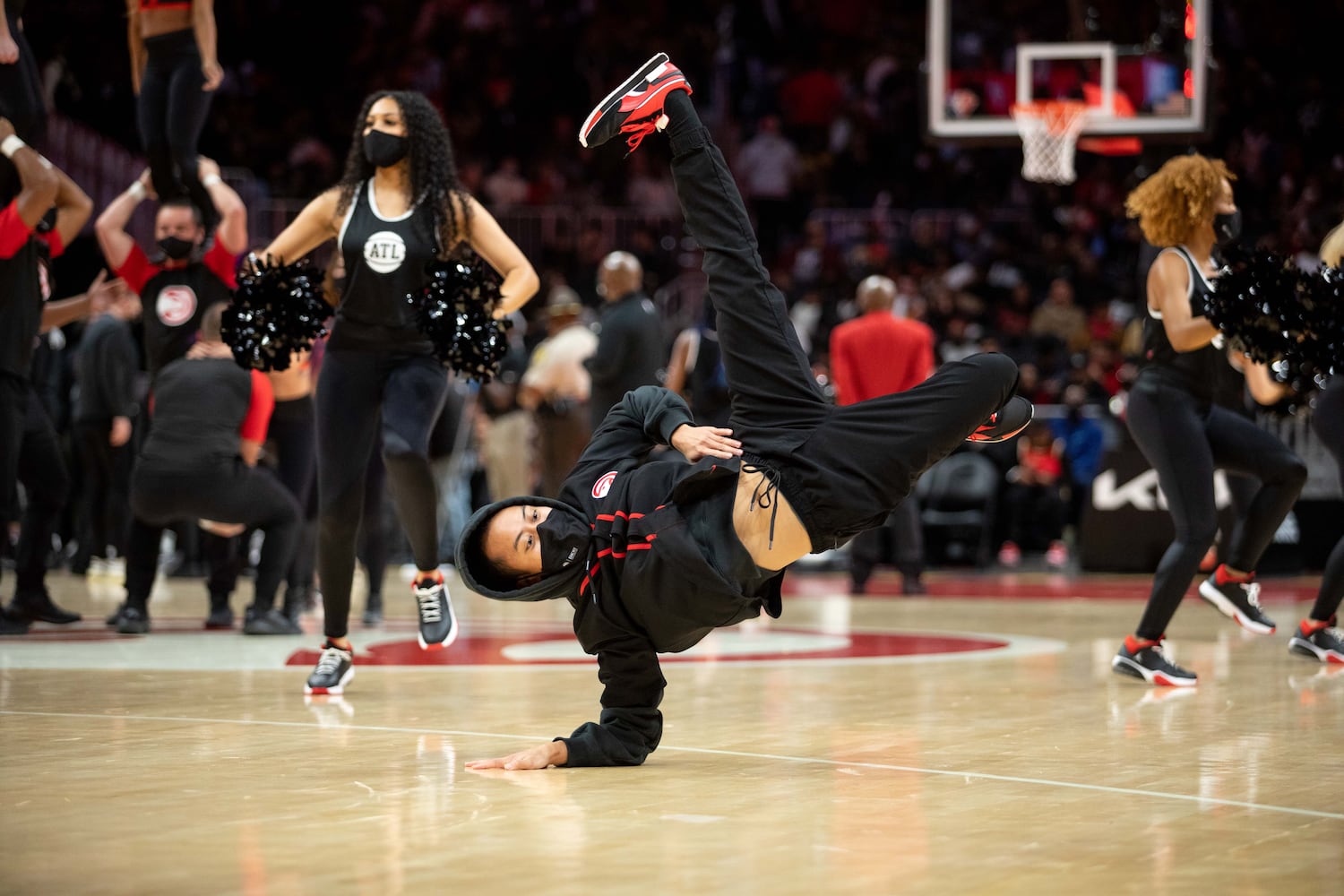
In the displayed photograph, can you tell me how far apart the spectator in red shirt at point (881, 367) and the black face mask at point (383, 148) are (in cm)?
555

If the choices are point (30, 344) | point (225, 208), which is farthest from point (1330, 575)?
point (30, 344)

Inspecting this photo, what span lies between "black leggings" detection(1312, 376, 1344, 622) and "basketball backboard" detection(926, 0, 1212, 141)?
536 cm

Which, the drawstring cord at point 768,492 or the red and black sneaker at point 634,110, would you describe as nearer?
the drawstring cord at point 768,492

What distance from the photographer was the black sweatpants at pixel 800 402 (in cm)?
376

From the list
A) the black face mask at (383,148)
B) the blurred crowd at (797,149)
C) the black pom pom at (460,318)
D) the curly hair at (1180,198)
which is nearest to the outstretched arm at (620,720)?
the black pom pom at (460,318)

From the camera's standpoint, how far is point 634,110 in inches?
166

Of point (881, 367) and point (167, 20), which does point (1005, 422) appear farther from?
point (881, 367)

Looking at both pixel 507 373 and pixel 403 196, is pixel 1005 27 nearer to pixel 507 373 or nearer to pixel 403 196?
pixel 507 373

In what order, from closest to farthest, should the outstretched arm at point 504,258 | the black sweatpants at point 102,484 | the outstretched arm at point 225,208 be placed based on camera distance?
1. the outstretched arm at point 504,258
2. the outstretched arm at point 225,208
3. the black sweatpants at point 102,484

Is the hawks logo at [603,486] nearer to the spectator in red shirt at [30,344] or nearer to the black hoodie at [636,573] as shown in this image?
the black hoodie at [636,573]

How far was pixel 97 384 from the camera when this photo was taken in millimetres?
11008

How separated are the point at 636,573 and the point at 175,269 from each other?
476 cm

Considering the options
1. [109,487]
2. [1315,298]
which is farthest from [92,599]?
[1315,298]

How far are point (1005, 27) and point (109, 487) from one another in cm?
735
